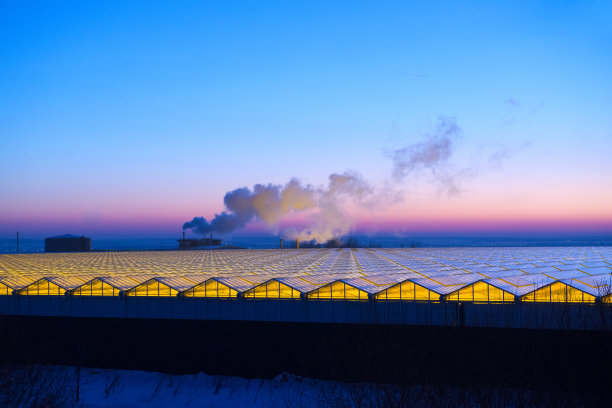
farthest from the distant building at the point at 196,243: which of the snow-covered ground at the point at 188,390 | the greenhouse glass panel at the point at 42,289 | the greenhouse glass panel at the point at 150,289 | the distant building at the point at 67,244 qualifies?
the snow-covered ground at the point at 188,390

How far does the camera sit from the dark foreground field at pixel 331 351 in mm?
17344

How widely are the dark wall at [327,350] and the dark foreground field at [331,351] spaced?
0.05m

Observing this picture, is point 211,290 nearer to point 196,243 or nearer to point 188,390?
point 188,390

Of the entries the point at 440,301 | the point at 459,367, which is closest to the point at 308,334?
the point at 440,301

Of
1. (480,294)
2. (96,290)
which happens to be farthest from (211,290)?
(480,294)

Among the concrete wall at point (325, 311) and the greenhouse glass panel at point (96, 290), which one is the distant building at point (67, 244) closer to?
the concrete wall at point (325, 311)

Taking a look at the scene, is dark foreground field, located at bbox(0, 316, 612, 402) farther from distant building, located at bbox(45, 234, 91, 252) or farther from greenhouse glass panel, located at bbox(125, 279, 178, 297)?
distant building, located at bbox(45, 234, 91, 252)

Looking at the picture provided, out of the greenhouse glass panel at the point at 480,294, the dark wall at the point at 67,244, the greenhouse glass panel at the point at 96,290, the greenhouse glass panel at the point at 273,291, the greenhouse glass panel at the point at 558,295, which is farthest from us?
the dark wall at the point at 67,244

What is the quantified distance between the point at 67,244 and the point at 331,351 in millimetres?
76355

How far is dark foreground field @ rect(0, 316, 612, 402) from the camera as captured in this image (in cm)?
1734

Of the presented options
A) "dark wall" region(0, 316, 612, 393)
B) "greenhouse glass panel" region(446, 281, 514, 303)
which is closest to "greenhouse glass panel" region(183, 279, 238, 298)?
"dark wall" region(0, 316, 612, 393)

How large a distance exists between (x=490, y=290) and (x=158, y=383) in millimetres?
16200

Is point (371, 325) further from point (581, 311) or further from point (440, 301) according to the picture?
point (581, 311)

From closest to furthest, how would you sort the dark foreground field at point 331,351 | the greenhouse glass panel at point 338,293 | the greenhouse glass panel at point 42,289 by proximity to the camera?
the dark foreground field at point 331,351 → the greenhouse glass panel at point 338,293 → the greenhouse glass panel at point 42,289
